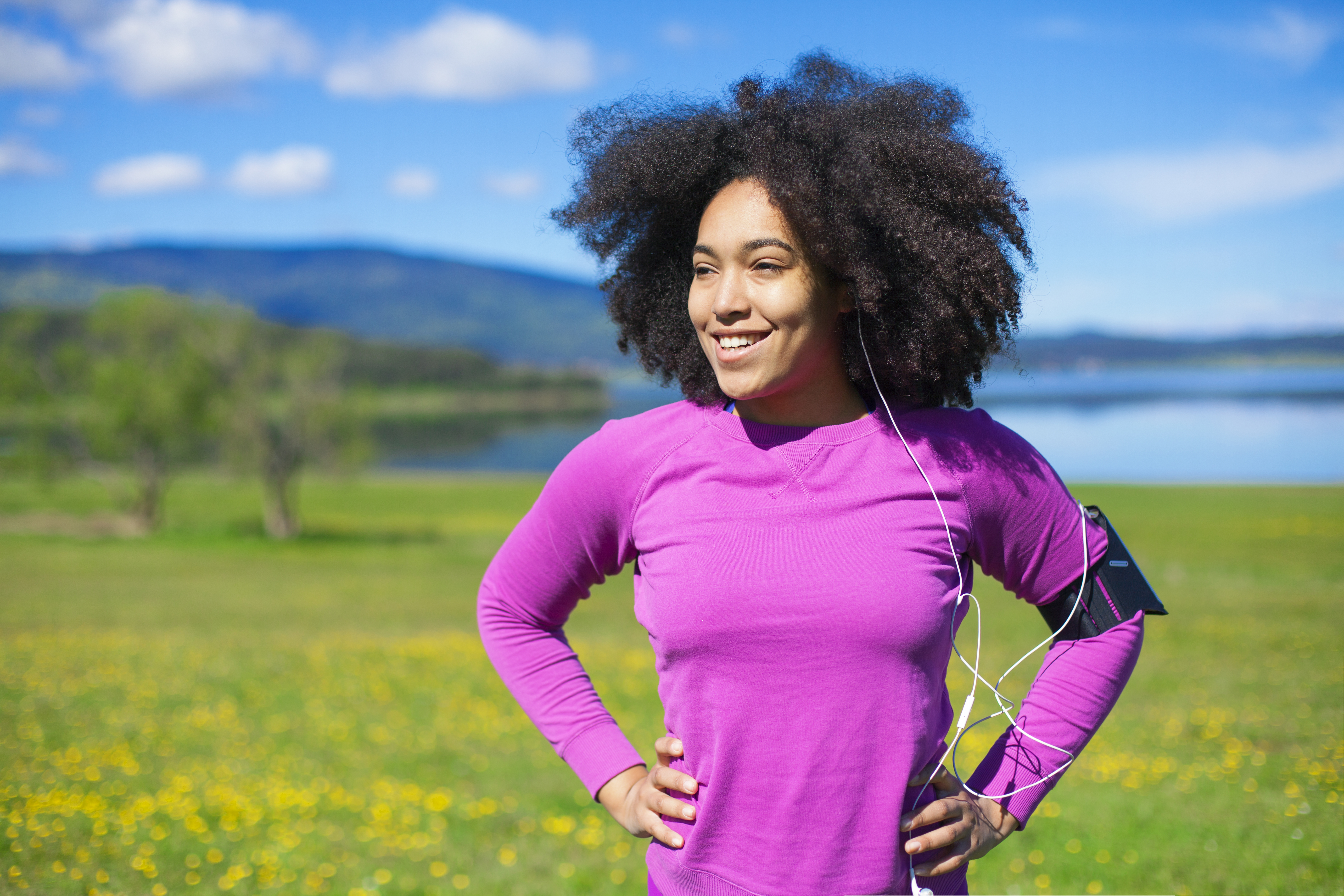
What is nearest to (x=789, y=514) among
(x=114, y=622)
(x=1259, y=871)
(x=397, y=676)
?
(x=1259, y=871)

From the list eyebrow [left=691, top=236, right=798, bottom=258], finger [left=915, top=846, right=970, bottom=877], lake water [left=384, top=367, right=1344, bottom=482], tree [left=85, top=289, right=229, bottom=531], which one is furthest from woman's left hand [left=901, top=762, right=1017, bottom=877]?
tree [left=85, top=289, right=229, bottom=531]

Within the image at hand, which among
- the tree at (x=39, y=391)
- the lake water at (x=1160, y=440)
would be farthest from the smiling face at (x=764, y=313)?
the tree at (x=39, y=391)

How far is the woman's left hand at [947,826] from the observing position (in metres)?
1.59

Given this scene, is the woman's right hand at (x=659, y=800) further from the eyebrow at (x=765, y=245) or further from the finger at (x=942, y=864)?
the eyebrow at (x=765, y=245)

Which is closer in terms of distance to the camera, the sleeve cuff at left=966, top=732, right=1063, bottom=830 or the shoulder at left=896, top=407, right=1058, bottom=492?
the shoulder at left=896, top=407, right=1058, bottom=492

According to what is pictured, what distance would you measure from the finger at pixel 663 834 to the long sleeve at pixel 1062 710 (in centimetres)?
57

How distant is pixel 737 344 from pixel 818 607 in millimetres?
496

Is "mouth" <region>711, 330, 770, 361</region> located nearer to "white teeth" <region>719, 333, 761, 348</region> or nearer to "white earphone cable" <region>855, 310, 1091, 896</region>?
"white teeth" <region>719, 333, 761, 348</region>

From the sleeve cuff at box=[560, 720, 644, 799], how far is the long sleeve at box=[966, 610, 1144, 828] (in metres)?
0.67

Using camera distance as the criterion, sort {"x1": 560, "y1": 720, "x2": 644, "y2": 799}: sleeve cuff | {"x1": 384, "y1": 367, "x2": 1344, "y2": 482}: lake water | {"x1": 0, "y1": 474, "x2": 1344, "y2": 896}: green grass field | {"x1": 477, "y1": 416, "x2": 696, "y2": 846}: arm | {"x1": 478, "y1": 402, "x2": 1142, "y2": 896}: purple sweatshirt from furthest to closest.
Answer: {"x1": 384, "y1": 367, "x2": 1344, "y2": 482}: lake water, {"x1": 0, "y1": 474, "x2": 1344, "y2": 896}: green grass field, {"x1": 560, "y1": 720, "x2": 644, "y2": 799}: sleeve cuff, {"x1": 477, "y1": 416, "x2": 696, "y2": 846}: arm, {"x1": 478, "y1": 402, "x2": 1142, "y2": 896}: purple sweatshirt

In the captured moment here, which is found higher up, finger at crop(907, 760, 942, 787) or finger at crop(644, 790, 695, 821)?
finger at crop(907, 760, 942, 787)

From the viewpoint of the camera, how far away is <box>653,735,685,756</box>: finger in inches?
65.2

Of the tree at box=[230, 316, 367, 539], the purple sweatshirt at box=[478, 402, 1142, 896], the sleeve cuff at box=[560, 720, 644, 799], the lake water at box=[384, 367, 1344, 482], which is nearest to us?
the purple sweatshirt at box=[478, 402, 1142, 896]

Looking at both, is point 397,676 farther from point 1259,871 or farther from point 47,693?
point 1259,871
